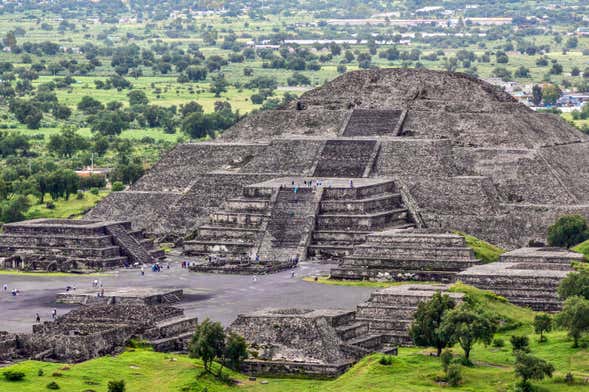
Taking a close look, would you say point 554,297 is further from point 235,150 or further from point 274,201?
point 235,150

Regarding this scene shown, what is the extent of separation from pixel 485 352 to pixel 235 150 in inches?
1905

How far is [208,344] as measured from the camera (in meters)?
63.7

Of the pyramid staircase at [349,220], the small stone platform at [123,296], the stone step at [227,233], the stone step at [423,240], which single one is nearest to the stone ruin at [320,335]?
the small stone platform at [123,296]

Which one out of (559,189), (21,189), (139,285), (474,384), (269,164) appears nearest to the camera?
(474,384)

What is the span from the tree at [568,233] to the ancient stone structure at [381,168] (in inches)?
97.1

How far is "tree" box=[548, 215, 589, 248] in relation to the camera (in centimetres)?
9431

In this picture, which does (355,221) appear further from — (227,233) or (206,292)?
(206,292)

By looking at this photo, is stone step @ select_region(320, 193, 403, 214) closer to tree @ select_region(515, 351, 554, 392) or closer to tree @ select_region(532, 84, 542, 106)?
tree @ select_region(515, 351, 554, 392)

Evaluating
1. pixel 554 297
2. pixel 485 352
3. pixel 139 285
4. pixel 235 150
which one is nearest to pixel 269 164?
pixel 235 150

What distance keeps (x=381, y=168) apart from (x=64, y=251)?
2057 cm

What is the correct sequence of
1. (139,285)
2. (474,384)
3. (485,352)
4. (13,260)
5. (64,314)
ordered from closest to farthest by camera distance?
1. (474,384)
2. (485,352)
3. (64,314)
4. (139,285)
5. (13,260)

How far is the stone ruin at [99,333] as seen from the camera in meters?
65.9

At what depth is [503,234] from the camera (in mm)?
97188

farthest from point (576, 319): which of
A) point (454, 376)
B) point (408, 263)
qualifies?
point (408, 263)
